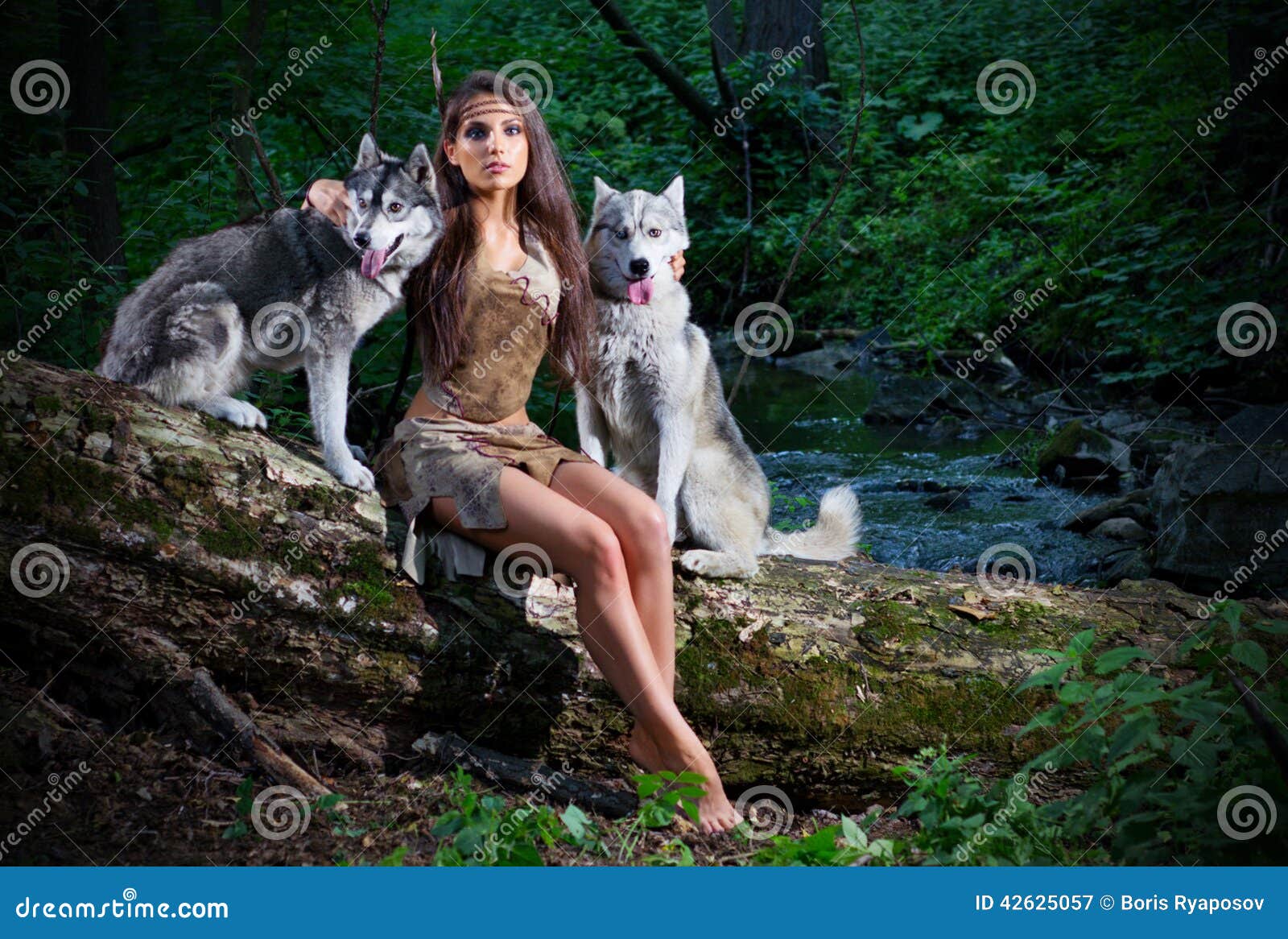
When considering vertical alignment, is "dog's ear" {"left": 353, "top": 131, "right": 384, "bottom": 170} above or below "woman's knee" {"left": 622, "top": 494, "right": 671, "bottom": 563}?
above

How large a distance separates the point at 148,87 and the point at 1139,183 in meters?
9.06

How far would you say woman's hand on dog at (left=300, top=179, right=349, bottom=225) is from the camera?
3.88m

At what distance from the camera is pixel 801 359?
12195 millimetres

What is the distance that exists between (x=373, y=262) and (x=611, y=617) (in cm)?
160

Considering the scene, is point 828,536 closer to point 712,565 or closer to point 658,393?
point 712,565

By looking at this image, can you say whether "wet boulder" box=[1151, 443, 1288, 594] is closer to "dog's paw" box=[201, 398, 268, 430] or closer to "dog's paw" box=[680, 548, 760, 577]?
"dog's paw" box=[680, 548, 760, 577]

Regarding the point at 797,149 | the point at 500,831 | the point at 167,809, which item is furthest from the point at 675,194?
the point at 797,149

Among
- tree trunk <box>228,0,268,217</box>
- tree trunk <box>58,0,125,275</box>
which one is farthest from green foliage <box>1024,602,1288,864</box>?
tree trunk <box>58,0,125,275</box>

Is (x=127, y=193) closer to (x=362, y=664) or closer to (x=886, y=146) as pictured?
(x=362, y=664)

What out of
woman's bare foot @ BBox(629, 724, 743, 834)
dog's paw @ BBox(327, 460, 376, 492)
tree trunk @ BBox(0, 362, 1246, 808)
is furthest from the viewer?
dog's paw @ BBox(327, 460, 376, 492)

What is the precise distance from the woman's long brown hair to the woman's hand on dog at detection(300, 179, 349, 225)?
1.33 ft

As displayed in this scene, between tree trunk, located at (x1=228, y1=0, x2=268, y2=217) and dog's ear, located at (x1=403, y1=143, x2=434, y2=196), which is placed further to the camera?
tree trunk, located at (x1=228, y1=0, x2=268, y2=217)

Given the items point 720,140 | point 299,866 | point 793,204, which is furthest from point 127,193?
point 793,204

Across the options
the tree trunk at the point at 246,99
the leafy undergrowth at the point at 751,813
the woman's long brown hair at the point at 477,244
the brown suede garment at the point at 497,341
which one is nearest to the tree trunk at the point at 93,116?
the tree trunk at the point at 246,99
